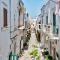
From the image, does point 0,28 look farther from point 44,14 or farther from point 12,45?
point 44,14

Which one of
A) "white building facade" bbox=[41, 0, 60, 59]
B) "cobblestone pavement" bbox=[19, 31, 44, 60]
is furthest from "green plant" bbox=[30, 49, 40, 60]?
"white building facade" bbox=[41, 0, 60, 59]

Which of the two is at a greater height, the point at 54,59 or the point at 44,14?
the point at 44,14

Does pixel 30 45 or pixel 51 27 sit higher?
pixel 51 27

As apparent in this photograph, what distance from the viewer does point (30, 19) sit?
9.10ft

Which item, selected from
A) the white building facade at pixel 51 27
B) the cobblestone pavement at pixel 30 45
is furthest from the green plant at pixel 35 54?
the white building facade at pixel 51 27

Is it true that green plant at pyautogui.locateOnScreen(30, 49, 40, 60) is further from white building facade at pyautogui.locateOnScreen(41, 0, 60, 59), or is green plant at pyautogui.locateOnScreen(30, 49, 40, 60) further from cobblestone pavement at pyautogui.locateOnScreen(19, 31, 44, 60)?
white building facade at pyautogui.locateOnScreen(41, 0, 60, 59)

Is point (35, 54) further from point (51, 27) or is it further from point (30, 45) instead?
point (51, 27)

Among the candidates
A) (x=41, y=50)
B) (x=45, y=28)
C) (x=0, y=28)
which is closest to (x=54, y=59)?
(x=41, y=50)

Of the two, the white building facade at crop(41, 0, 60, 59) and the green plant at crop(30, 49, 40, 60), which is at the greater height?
the white building facade at crop(41, 0, 60, 59)

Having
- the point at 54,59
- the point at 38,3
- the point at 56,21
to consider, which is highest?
the point at 38,3

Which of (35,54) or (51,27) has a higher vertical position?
(51,27)

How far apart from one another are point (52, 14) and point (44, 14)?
112 millimetres

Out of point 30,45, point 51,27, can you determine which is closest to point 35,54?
point 30,45

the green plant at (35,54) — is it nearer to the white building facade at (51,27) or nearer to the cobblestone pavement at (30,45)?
the cobblestone pavement at (30,45)
